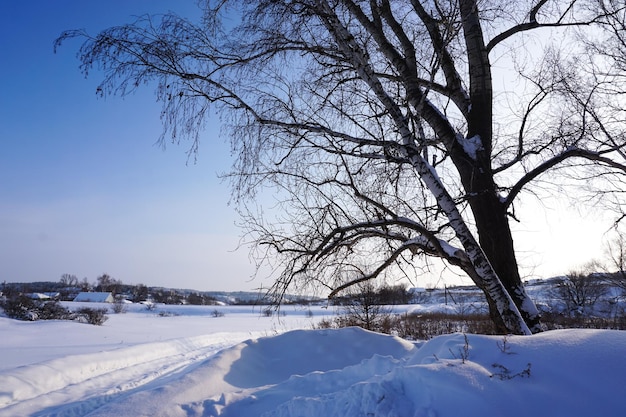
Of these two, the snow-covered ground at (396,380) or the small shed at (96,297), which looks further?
the small shed at (96,297)

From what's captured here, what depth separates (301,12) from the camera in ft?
12.1

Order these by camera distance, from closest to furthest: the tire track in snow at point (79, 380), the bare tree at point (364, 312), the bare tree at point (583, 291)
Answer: the tire track in snow at point (79, 380)
the bare tree at point (364, 312)
the bare tree at point (583, 291)

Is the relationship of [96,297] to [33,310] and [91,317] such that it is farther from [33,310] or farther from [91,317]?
[91,317]

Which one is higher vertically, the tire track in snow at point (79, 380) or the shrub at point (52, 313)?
the tire track in snow at point (79, 380)

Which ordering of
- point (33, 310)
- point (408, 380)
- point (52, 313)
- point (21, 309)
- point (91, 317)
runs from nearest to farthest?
1. point (408, 380)
2. point (91, 317)
3. point (21, 309)
4. point (33, 310)
5. point (52, 313)

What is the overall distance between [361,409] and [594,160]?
13.0 ft

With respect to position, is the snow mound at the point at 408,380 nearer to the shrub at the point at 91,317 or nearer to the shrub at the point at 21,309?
the shrub at the point at 91,317

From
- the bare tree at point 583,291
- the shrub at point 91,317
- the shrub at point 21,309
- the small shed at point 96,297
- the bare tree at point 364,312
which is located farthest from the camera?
the small shed at point 96,297

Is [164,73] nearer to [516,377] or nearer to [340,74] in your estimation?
[340,74]

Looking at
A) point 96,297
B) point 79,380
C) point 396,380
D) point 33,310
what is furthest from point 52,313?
point 96,297

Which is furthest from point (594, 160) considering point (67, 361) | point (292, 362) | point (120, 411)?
point (67, 361)

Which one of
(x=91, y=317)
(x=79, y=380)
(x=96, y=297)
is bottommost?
(x=96, y=297)

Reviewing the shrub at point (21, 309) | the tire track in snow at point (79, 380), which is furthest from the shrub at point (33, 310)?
the tire track in snow at point (79, 380)

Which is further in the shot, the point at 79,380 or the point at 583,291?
the point at 583,291
